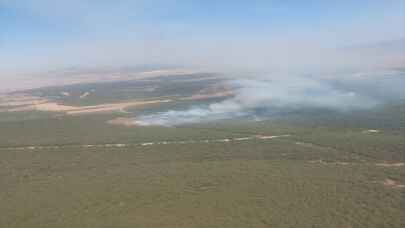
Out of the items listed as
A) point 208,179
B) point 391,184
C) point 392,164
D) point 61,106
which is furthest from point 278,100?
point 391,184

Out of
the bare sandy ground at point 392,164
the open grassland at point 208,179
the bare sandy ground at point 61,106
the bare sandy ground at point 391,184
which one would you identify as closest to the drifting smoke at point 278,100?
the open grassland at point 208,179

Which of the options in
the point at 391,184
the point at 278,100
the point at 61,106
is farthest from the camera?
the point at 61,106

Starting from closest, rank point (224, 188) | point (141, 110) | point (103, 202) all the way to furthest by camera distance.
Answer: point (103, 202), point (224, 188), point (141, 110)

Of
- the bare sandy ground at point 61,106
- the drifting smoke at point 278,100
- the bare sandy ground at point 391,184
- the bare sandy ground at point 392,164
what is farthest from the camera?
the bare sandy ground at point 61,106

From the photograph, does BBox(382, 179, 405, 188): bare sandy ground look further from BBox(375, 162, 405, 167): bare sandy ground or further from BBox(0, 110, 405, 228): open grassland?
BBox(375, 162, 405, 167): bare sandy ground

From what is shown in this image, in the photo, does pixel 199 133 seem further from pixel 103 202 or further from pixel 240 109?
pixel 103 202

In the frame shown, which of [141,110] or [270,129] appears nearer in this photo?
[270,129]

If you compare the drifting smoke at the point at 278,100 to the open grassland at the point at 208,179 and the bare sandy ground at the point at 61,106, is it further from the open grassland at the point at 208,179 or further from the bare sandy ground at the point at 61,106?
the bare sandy ground at the point at 61,106

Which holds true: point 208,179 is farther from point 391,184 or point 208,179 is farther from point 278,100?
point 278,100

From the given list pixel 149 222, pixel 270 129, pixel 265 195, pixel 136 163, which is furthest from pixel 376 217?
pixel 270 129
